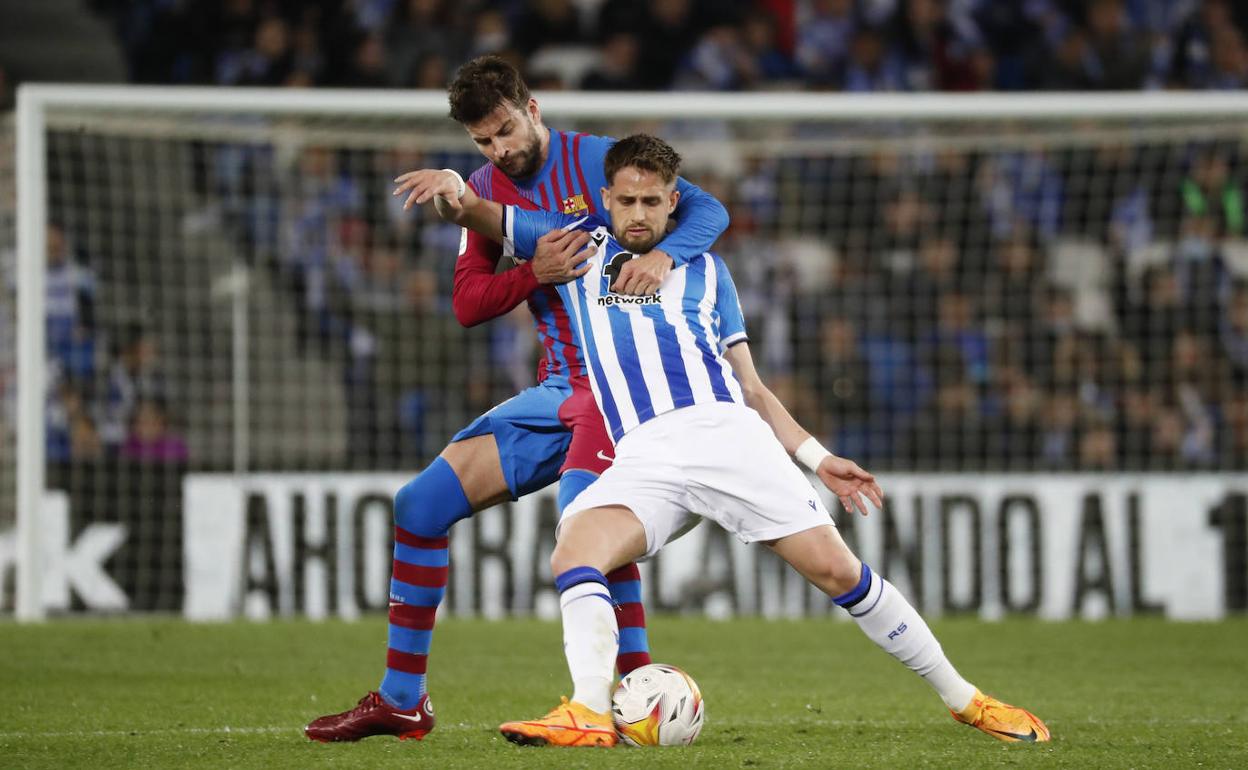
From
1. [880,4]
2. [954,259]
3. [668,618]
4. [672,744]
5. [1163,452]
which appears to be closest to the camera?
[672,744]

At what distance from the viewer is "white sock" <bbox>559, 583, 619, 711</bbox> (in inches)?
180

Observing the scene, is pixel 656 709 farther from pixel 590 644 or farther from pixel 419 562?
pixel 419 562

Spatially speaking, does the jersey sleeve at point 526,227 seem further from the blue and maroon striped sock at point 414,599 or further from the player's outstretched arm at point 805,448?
the blue and maroon striped sock at point 414,599

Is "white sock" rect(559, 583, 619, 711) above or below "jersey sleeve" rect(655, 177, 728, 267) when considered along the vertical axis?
below

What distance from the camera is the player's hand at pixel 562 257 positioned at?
16.8 feet

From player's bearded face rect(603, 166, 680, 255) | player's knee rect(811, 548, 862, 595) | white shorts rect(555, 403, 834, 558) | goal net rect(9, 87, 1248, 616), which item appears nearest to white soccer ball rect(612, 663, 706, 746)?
white shorts rect(555, 403, 834, 558)

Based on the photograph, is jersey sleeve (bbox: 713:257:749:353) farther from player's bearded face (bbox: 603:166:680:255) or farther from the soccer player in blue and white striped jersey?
player's bearded face (bbox: 603:166:680:255)

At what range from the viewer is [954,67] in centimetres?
1483

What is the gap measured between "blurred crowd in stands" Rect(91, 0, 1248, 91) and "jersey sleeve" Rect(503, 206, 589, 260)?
8559 mm

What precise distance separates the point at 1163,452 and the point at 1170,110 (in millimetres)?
2295

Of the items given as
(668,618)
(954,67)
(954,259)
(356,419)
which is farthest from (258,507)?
(954,67)

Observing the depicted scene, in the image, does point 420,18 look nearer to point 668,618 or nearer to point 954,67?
point 954,67

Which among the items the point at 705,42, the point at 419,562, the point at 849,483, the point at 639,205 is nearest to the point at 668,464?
the point at 849,483

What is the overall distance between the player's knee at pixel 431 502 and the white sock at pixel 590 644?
2.71 feet
